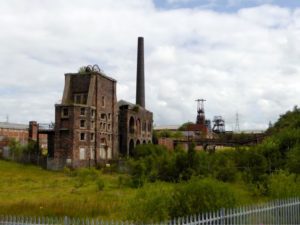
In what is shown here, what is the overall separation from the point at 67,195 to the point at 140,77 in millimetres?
56426

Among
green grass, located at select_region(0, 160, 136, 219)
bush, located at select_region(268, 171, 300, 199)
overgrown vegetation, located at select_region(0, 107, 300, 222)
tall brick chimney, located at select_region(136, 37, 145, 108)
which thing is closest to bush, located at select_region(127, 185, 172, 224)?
overgrown vegetation, located at select_region(0, 107, 300, 222)

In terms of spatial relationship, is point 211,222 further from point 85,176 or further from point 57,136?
point 57,136

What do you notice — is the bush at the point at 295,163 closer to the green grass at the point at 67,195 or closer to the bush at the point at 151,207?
the green grass at the point at 67,195

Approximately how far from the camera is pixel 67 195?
3200 cm

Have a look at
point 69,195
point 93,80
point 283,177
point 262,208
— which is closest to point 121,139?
point 93,80

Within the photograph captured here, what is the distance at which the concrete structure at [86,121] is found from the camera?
62.5 m

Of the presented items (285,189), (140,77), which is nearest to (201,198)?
(285,189)

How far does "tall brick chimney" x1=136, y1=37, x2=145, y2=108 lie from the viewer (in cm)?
8650

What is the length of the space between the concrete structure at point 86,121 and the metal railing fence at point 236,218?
49.9 m

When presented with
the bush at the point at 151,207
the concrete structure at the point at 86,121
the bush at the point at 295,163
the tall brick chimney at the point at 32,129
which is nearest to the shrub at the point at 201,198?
the bush at the point at 151,207

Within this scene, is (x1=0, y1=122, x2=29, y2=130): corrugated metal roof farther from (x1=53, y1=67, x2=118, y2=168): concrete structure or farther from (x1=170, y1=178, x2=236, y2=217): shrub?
(x1=170, y1=178, x2=236, y2=217): shrub

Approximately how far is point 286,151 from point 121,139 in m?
44.2

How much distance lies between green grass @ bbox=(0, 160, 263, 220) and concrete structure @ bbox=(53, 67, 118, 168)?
4913 millimetres

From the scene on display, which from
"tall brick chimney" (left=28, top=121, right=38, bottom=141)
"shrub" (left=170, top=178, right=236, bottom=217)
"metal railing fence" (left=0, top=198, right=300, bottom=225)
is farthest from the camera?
"tall brick chimney" (left=28, top=121, right=38, bottom=141)
